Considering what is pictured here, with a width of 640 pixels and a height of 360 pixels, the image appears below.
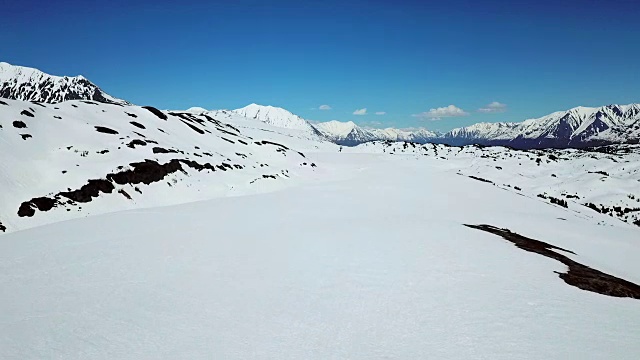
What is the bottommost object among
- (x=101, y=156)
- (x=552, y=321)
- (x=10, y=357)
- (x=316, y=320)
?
(x=10, y=357)

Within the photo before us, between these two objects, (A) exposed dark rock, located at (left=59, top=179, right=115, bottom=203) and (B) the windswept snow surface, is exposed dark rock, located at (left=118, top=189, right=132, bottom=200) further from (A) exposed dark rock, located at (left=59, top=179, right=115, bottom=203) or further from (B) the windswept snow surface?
(B) the windswept snow surface

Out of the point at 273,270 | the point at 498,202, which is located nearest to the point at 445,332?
the point at 273,270

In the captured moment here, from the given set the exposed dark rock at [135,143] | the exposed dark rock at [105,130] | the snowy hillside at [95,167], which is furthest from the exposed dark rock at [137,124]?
the exposed dark rock at [135,143]

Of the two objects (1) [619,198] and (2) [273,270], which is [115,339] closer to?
(2) [273,270]

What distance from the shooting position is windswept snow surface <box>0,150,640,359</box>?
26.7 ft

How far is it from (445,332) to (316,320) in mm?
3217

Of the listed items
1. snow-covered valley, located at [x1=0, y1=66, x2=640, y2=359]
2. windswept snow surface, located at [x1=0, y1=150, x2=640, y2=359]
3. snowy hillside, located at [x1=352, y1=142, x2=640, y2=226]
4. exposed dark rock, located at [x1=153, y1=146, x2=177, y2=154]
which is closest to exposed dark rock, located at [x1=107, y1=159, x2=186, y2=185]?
snow-covered valley, located at [x1=0, y1=66, x2=640, y2=359]

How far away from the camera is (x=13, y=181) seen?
1081 inches

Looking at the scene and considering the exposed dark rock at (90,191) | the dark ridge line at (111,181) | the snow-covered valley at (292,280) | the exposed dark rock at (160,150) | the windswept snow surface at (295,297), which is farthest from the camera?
the exposed dark rock at (160,150)

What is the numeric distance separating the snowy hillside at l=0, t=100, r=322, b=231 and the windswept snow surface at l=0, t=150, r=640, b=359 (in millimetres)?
8259

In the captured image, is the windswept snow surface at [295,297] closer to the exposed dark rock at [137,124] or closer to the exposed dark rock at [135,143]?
the exposed dark rock at [135,143]

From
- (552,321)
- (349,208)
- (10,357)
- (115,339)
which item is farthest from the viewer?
(349,208)

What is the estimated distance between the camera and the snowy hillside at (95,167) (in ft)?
89.4

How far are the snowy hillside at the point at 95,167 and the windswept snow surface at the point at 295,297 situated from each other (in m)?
8.26
